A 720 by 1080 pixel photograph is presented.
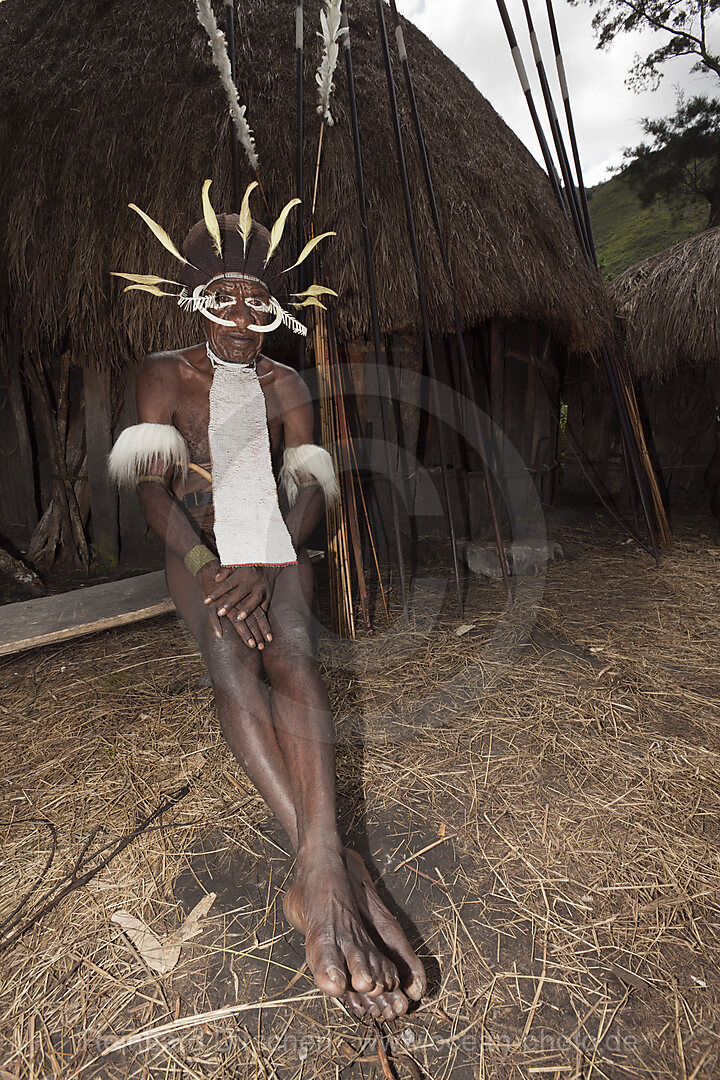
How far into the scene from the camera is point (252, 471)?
6.19 feet

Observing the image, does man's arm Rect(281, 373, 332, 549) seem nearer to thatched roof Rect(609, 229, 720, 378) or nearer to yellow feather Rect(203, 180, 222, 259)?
yellow feather Rect(203, 180, 222, 259)

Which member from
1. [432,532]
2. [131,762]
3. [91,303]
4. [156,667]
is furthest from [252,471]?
[432,532]

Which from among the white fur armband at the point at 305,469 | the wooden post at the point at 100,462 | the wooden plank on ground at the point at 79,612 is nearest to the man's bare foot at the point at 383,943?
the white fur armband at the point at 305,469

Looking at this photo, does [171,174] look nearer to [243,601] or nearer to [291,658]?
[243,601]

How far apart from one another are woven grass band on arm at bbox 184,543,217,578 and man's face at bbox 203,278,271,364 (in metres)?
0.64

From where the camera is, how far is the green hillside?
531 inches

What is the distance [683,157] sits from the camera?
35.7 ft

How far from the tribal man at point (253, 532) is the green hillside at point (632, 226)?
495 inches

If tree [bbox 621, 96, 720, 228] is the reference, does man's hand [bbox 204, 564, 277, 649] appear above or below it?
below

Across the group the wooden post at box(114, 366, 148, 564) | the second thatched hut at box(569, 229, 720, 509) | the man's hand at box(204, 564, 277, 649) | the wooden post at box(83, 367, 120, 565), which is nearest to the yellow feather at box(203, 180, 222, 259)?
the man's hand at box(204, 564, 277, 649)

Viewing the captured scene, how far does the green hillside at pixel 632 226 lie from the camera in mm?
13484

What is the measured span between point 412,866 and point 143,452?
1.42 meters

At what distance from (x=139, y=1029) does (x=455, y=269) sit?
334 centimetres

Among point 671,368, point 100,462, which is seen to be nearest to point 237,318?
point 100,462
